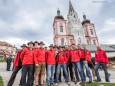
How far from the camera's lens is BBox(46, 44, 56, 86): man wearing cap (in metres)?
6.94

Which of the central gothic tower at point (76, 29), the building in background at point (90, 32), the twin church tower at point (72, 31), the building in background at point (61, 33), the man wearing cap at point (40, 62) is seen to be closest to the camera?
the man wearing cap at point (40, 62)

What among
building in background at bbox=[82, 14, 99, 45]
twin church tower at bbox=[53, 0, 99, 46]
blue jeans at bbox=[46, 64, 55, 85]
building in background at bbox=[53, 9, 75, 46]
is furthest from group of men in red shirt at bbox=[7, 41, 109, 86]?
building in background at bbox=[82, 14, 99, 45]

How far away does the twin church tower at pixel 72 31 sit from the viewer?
6166 centimetres

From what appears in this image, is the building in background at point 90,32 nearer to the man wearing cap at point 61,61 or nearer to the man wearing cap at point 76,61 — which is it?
the man wearing cap at point 76,61

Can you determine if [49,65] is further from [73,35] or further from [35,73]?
[73,35]

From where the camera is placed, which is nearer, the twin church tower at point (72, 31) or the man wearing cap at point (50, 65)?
the man wearing cap at point (50, 65)

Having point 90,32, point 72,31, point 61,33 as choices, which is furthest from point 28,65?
point 90,32

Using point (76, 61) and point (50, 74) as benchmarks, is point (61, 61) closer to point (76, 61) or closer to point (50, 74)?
point (76, 61)

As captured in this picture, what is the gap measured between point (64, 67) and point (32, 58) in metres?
1.92

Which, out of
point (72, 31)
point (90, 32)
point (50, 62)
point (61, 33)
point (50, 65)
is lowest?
point (50, 65)

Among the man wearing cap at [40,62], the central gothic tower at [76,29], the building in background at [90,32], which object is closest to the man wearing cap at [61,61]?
the man wearing cap at [40,62]

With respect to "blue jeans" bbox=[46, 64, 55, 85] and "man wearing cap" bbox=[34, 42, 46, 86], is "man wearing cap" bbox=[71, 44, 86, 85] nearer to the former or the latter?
"blue jeans" bbox=[46, 64, 55, 85]

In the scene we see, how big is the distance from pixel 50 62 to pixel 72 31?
191 ft

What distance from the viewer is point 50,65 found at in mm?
7152
